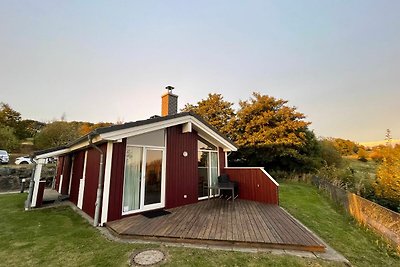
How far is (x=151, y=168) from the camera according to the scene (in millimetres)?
6148

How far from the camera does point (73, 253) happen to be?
3.46m

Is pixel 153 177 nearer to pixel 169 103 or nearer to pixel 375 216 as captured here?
pixel 169 103

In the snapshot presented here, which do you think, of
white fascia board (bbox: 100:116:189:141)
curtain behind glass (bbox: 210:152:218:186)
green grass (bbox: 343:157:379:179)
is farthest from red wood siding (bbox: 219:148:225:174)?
green grass (bbox: 343:157:379:179)

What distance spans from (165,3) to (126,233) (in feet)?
34.1

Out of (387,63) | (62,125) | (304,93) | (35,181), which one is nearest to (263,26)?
(304,93)

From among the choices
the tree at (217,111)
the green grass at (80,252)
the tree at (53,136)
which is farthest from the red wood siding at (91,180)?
the tree at (53,136)

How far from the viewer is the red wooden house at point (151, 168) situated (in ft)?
17.1

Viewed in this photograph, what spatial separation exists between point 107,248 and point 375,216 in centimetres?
615

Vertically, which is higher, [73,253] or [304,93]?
[304,93]

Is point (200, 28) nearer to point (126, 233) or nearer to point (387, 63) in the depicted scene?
point (387, 63)

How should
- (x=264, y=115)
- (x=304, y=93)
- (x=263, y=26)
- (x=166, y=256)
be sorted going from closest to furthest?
1. (x=166, y=256)
2. (x=263, y=26)
3. (x=304, y=93)
4. (x=264, y=115)

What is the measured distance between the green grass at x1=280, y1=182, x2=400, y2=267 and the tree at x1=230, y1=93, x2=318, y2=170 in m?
7.94

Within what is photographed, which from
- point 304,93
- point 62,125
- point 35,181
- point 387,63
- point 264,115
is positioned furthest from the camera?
point 62,125

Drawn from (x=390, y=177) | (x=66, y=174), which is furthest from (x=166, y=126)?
(x=390, y=177)
